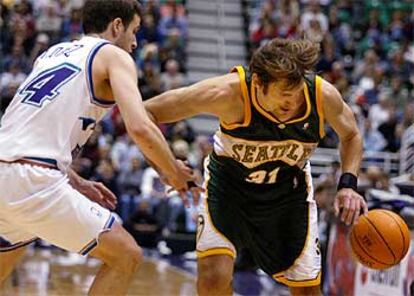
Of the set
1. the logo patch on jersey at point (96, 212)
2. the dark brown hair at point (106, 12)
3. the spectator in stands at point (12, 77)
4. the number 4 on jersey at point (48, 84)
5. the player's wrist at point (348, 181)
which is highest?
the dark brown hair at point (106, 12)

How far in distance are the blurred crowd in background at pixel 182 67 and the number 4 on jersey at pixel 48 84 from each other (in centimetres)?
621

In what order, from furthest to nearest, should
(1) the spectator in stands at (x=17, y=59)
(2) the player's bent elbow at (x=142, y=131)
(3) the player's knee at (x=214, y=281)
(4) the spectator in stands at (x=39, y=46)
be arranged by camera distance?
(4) the spectator in stands at (x=39, y=46)
(1) the spectator in stands at (x=17, y=59)
(3) the player's knee at (x=214, y=281)
(2) the player's bent elbow at (x=142, y=131)

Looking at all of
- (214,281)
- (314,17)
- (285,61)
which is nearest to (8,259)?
(214,281)

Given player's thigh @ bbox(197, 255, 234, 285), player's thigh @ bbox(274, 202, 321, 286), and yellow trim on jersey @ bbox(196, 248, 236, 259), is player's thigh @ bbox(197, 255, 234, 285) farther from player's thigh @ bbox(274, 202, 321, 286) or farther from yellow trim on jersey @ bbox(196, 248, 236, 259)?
player's thigh @ bbox(274, 202, 321, 286)

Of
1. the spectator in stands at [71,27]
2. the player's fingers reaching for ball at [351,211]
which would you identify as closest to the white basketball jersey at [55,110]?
the player's fingers reaching for ball at [351,211]

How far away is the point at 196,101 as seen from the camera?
475 cm

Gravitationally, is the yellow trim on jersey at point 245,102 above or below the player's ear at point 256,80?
below

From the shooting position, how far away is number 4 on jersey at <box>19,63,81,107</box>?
427 centimetres

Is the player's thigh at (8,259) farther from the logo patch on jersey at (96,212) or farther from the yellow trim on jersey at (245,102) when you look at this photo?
the yellow trim on jersey at (245,102)

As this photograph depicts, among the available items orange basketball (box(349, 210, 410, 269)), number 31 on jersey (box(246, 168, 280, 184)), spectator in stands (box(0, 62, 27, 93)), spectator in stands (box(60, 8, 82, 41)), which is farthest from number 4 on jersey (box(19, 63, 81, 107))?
spectator in stands (box(60, 8, 82, 41))

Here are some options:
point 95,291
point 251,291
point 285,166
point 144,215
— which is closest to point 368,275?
point 251,291

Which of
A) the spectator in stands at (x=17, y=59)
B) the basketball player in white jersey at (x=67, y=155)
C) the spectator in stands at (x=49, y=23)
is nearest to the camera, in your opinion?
the basketball player in white jersey at (x=67, y=155)

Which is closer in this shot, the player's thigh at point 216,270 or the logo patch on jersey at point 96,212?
the logo patch on jersey at point 96,212

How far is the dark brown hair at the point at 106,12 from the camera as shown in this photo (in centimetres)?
455
